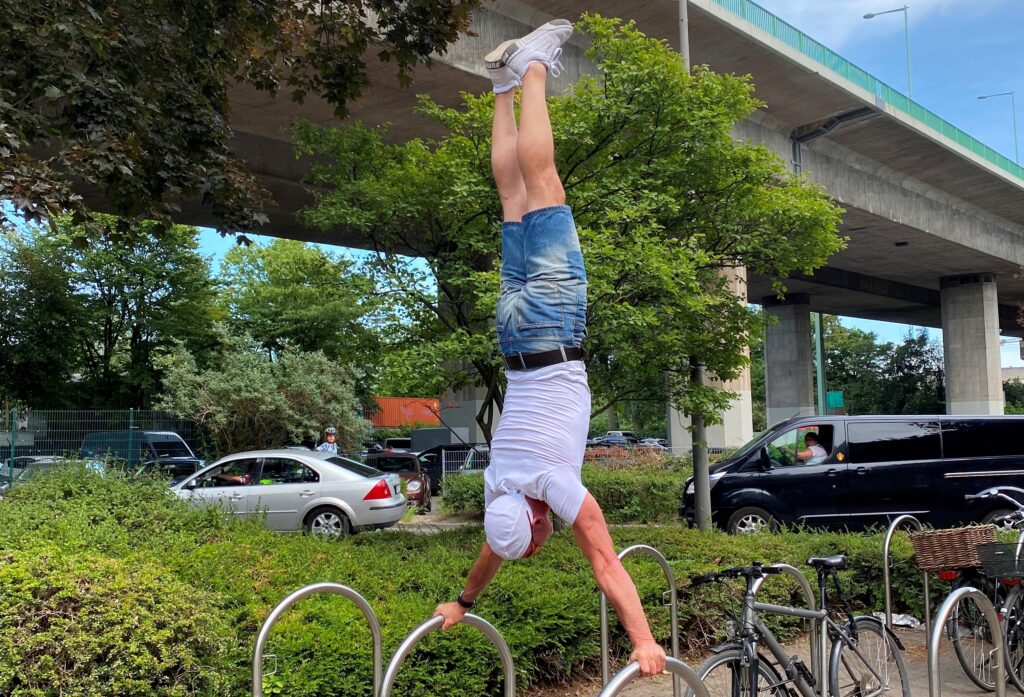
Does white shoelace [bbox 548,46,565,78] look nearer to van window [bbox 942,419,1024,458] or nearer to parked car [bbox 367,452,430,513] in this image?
van window [bbox 942,419,1024,458]

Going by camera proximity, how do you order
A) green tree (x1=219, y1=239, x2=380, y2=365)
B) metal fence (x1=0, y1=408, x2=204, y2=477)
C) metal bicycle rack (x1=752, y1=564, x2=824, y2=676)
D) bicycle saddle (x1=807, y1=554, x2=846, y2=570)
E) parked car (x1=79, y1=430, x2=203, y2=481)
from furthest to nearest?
1. green tree (x1=219, y1=239, x2=380, y2=365)
2. parked car (x1=79, y1=430, x2=203, y2=481)
3. metal fence (x1=0, y1=408, x2=204, y2=477)
4. metal bicycle rack (x1=752, y1=564, x2=824, y2=676)
5. bicycle saddle (x1=807, y1=554, x2=846, y2=570)

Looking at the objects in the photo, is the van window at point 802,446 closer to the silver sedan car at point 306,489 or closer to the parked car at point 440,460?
the silver sedan car at point 306,489

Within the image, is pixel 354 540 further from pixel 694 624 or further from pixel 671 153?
pixel 671 153

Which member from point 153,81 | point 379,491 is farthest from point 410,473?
point 153,81

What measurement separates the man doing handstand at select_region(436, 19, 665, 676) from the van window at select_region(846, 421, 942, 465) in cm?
1165

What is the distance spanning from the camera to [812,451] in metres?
13.9

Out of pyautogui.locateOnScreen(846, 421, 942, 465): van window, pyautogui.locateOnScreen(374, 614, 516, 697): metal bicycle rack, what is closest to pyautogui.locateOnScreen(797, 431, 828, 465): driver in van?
pyautogui.locateOnScreen(846, 421, 942, 465): van window

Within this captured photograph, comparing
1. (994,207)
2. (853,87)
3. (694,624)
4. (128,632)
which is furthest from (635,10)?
(994,207)

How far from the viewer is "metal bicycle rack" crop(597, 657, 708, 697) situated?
9.00ft

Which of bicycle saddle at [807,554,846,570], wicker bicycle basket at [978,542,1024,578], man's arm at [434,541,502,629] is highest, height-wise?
man's arm at [434,541,502,629]

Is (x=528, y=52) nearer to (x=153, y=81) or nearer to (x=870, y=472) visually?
(x=153, y=81)

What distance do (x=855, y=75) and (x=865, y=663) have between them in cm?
2399

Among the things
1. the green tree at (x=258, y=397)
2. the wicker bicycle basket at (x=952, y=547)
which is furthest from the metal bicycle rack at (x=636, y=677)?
the green tree at (x=258, y=397)

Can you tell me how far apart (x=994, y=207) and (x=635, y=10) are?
23188 mm
